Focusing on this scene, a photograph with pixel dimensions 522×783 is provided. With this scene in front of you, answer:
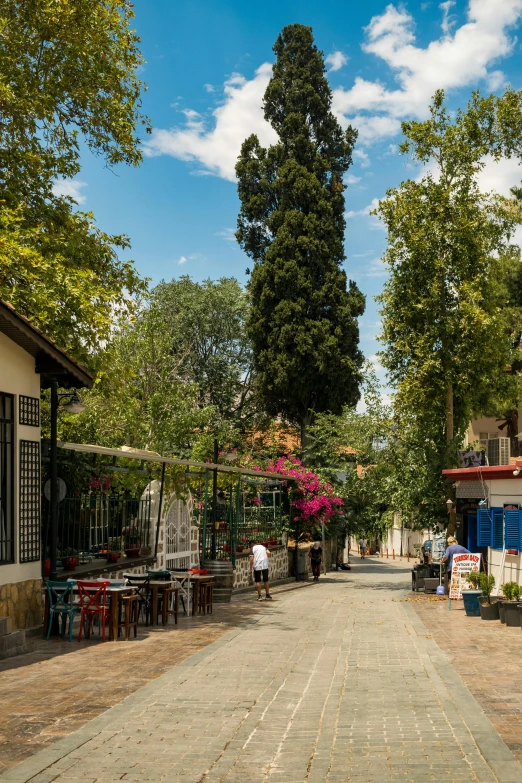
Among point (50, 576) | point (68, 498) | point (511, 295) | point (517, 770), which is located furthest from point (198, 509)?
point (511, 295)

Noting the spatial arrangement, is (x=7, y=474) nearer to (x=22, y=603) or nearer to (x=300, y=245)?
(x=22, y=603)

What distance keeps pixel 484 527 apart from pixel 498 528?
843mm

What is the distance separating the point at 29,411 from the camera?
13.4m

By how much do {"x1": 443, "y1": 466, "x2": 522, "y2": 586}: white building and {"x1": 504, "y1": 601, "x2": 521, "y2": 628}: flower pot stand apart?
305 centimetres

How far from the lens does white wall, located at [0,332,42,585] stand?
12.6 meters

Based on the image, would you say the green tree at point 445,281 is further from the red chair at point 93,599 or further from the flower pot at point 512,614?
the red chair at point 93,599

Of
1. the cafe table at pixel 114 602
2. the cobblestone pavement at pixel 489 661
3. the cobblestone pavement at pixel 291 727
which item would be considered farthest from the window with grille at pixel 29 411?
the cobblestone pavement at pixel 489 661

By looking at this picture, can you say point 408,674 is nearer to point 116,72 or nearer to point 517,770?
point 517,770

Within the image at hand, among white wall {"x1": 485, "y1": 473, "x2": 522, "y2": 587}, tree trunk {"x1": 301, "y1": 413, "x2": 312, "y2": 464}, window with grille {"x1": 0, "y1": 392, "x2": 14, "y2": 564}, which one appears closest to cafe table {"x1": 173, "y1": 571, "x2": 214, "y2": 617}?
window with grille {"x1": 0, "y1": 392, "x2": 14, "y2": 564}

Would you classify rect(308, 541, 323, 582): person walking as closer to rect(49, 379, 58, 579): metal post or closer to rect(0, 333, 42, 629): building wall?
rect(49, 379, 58, 579): metal post

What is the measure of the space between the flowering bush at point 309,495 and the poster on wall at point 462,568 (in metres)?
11.7

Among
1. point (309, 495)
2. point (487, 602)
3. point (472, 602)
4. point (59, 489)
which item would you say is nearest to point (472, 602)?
point (472, 602)

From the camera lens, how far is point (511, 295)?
130 feet

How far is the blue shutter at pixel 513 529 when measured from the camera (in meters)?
19.3
